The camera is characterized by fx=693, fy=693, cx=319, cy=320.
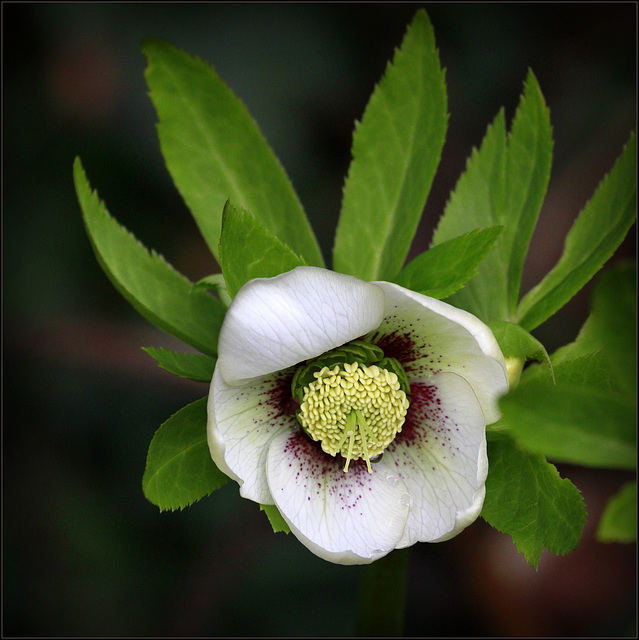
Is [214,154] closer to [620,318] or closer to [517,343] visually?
[517,343]

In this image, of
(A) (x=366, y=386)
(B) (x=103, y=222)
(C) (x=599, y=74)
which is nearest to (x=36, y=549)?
(B) (x=103, y=222)

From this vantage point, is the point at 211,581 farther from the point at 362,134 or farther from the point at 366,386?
the point at 362,134

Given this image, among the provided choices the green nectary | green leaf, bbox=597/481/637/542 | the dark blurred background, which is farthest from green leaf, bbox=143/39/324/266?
the dark blurred background

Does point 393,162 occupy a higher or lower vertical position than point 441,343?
higher

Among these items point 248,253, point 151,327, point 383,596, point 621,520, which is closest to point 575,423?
point 621,520

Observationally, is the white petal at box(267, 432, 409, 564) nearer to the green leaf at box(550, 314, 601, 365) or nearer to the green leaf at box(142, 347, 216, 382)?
the green leaf at box(142, 347, 216, 382)

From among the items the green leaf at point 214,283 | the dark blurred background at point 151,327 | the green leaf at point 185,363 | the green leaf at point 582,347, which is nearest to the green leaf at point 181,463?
the green leaf at point 185,363
